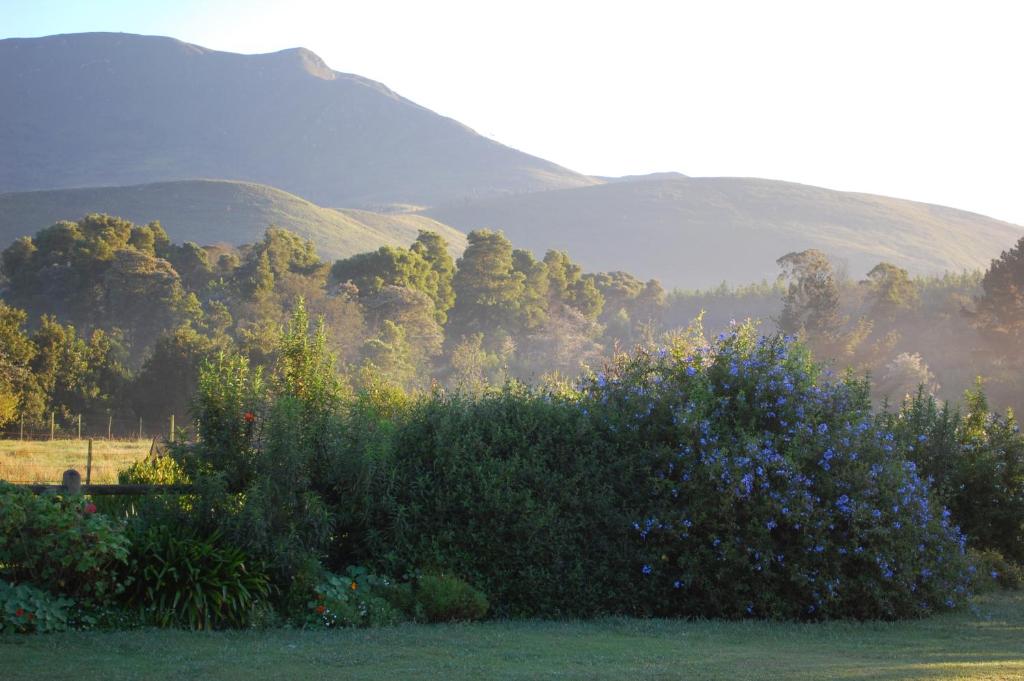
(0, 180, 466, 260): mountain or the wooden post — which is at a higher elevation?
(0, 180, 466, 260): mountain

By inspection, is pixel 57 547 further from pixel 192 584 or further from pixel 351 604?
pixel 351 604

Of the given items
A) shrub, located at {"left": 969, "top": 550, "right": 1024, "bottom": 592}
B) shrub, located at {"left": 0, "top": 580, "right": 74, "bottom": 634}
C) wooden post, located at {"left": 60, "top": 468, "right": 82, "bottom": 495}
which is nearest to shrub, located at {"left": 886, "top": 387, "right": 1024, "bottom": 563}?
shrub, located at {"left": 969, "top": 550, "right": 1024, "bottom": 592}

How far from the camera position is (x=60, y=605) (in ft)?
30.7

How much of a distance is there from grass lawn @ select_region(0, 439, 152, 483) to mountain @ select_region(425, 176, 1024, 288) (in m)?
103

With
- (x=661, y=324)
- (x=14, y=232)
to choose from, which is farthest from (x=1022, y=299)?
(x=14, y=232)

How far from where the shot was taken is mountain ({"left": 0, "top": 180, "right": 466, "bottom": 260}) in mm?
111812

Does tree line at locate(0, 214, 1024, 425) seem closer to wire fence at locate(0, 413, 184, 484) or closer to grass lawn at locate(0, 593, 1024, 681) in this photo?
wire fence at locate(0, 413, 184, 484)

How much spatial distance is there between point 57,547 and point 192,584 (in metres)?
1.31

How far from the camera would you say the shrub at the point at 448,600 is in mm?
10578

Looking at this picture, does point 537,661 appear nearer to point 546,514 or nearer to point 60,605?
point 546,514

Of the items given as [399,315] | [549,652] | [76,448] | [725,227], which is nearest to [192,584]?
[549,652]

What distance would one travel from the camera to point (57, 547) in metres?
9.41

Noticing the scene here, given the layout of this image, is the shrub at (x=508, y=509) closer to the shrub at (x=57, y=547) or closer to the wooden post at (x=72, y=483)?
the shrub at (x=57, y=547)

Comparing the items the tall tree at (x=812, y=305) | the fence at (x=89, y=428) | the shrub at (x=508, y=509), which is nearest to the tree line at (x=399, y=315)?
the tall tree at (x=812, y=305)
